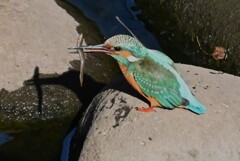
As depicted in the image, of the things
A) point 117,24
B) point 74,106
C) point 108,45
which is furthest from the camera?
point 117,24

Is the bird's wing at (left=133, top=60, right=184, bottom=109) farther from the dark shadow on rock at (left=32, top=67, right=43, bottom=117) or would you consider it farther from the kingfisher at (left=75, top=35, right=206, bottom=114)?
the dark shadow on rock at (left=32, top=67, right=43, bottom=117)

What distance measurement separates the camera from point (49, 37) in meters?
6.04

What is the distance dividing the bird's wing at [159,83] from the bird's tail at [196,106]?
75 millimetres

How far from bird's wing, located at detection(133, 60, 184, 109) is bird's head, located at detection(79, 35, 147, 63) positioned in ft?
0.35

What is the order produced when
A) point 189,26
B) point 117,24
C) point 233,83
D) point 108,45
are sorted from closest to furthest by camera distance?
point 108,45 → point 233,83 → point 189,26 → point 117,24

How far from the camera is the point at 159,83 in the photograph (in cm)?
454

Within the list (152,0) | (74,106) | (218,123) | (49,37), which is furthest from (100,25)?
(218,123)

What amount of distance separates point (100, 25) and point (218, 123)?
112 inches

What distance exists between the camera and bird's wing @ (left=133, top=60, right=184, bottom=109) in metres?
4.49

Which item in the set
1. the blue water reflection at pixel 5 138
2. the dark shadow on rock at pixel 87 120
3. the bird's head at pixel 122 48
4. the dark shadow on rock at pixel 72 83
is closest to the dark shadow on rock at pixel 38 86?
the dark shadow on rock at pixel 72 83

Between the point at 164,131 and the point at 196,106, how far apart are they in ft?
1.05

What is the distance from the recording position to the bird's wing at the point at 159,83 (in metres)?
4.49

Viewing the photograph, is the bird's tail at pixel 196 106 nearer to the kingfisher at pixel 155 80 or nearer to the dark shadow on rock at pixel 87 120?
the kingfisher at pixel 155 80

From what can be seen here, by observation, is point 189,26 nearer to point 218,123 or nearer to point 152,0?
point 152,0
